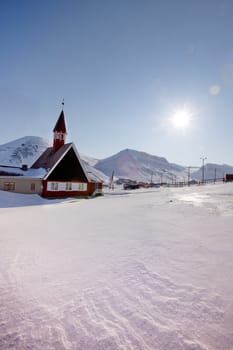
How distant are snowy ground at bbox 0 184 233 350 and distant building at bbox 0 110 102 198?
2035 cm

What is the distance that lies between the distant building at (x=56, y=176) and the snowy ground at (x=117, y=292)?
2035cm

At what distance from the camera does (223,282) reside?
4.00 meters

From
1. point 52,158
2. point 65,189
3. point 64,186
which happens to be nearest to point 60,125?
point 52,158

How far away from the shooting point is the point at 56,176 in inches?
1072

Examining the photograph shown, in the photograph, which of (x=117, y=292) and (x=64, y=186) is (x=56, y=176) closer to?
(x=64, y=186)

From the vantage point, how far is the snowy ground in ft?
8.71

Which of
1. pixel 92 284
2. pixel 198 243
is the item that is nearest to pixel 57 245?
pixel 92 284

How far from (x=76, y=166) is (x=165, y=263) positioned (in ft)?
84.7

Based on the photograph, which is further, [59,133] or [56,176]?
[59,133]

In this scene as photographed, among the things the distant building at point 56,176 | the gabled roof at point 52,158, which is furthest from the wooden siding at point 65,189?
the gabled roof at point 52,158

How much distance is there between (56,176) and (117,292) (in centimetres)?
2512

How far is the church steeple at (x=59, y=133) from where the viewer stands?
105 ft

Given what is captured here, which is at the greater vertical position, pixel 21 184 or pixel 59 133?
pixel 59 133

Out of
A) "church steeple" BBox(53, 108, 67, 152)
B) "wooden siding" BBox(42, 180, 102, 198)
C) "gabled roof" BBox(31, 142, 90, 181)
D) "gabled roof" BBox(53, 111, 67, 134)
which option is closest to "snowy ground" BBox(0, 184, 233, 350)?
"wooden siding" BBox(42, 180, 102, 198)
